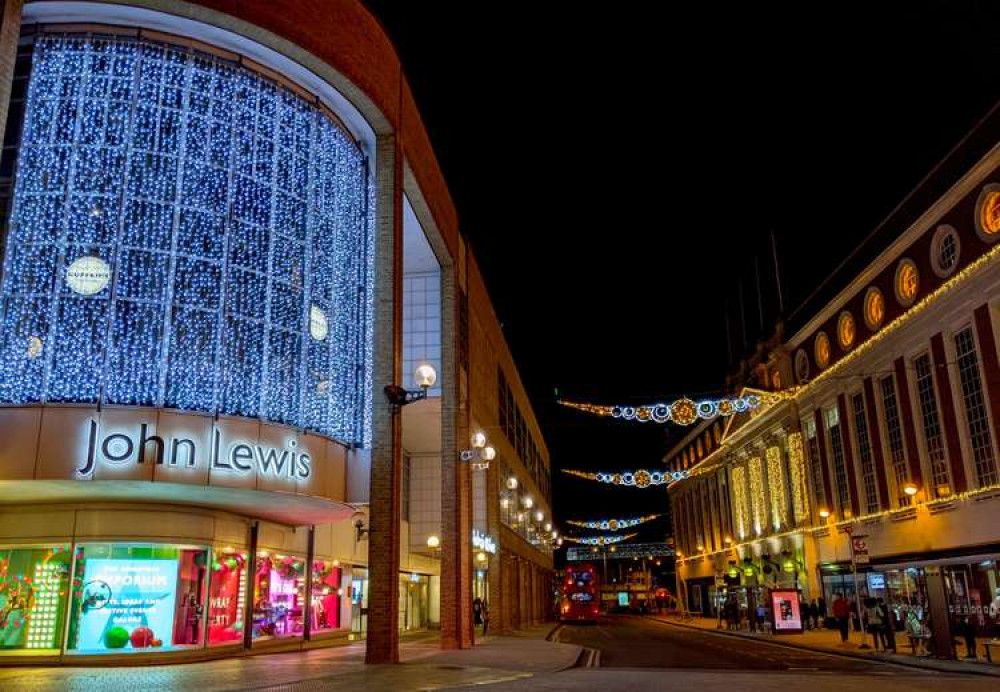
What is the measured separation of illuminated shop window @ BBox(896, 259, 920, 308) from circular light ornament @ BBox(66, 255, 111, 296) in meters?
30.1

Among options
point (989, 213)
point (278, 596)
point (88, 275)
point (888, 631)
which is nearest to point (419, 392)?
point (88, 275)

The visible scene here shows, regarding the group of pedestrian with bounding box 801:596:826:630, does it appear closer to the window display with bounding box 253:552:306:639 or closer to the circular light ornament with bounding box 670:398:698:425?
the circular light ornament with bounding box 670:398:698:425

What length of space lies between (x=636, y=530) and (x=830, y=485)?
333 ft

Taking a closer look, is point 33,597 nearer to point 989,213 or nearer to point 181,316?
point 181,316

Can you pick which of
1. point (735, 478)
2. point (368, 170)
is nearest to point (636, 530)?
point (735, 478)

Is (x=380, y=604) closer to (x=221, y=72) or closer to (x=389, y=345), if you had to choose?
(x=389, y=345)

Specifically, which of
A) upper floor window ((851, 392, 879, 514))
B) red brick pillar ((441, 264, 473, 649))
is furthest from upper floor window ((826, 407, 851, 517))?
A: red brick pillar ((441, 264, 473, 649))

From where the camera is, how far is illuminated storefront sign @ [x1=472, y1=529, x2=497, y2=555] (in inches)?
1243

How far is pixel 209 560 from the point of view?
65.5 ft

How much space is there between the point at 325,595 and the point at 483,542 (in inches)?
338

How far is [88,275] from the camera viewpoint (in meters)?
17.3

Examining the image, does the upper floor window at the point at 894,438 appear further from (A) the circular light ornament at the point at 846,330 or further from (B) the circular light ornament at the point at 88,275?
(B) the circular light ornament at the point at 88,275

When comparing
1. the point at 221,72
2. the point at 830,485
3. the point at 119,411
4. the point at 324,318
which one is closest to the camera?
the point at 119,411

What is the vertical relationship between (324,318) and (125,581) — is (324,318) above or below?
above
